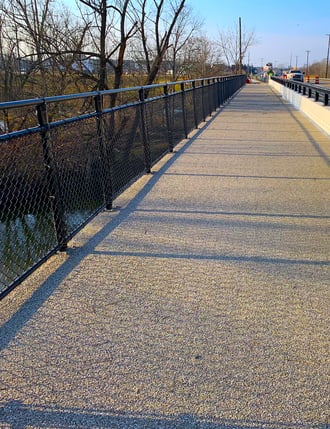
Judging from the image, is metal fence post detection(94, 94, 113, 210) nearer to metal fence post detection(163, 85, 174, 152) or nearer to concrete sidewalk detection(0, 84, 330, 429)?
concrete sidewalk detection(0, 84, 330, 429)

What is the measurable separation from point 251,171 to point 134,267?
161 inches

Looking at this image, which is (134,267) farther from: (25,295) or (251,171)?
(251,171)

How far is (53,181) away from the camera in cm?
369

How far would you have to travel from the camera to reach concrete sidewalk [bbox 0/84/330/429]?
209 centimetres

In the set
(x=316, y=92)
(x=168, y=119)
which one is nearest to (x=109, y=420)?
(x=168, y=119)

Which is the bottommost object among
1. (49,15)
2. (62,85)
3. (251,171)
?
(251,171)

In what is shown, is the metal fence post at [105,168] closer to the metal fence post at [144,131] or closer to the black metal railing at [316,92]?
the metal fence post at [144,131]

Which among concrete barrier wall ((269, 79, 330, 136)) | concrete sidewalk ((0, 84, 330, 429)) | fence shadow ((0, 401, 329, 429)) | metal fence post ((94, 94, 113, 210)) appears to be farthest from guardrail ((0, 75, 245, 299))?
Answer: concrete barrier wall ((269, 79, 330, 136))

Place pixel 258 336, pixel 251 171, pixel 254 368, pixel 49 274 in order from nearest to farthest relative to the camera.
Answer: pixel 254 368, pixel 258 336, pixel 49 274, pixel 251 171

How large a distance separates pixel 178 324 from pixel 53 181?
1720 mm

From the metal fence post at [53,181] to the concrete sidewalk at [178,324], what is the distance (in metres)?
0.23

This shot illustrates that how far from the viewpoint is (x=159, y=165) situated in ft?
25.3

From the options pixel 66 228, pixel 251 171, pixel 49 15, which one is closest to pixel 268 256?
pixel 66 228

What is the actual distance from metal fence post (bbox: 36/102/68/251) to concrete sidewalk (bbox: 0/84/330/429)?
231mm
